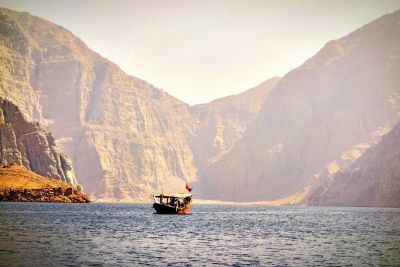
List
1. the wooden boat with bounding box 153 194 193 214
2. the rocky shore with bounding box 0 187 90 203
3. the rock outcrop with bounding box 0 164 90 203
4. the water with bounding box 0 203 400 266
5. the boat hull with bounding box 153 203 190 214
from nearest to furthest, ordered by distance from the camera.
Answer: the water with bounding box 0 203 400 266 → the wooden boat with bounding box 153 194 193 214 → the boat hull with bounding box 153 203 190 214 → the rocky shore with bounding box 0 187 90 203 → the rock outcrop with bounding box 0 164 90 203

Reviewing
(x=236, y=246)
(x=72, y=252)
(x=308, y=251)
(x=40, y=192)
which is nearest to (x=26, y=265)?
(x=72, y=252)

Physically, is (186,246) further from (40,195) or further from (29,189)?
(29,189)

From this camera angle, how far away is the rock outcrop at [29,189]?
169 m

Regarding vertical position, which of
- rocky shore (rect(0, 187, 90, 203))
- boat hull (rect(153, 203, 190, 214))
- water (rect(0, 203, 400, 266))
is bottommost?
water (rect(0, 203, 400, 266))

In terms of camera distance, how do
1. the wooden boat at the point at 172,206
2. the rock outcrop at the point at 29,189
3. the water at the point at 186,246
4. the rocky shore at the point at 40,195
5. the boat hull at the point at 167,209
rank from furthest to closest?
the rock outcrop at the point at 29,189 < the rocky shore at the point at 40,195 < the boat hull at the point at 167,209 < the wooden boat at the point at 172,206 < the water at the point at 186,246

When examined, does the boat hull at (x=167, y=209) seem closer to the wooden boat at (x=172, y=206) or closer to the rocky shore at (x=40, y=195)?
the wooden boat at (x=172, y=206)

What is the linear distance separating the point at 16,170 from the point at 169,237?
406 feet

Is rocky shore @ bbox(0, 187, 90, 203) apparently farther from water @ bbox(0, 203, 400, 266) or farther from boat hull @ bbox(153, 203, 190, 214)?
water @ bbox(0, 203, 400, 266)

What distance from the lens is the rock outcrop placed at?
169375mm

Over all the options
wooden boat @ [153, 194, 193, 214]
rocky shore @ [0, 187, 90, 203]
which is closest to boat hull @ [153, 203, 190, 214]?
wooden boat @ [153, 194, 193, 214]

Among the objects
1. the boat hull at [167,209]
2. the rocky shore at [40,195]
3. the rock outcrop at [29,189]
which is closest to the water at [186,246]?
the boat hull at [167,209]

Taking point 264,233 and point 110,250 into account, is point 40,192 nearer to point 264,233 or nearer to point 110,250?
point 264,233

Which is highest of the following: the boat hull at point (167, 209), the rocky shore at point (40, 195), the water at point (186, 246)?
the rocky shore at point (40, 195)

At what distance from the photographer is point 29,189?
568 feet
